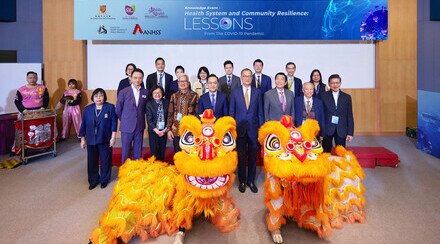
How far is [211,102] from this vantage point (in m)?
3.49

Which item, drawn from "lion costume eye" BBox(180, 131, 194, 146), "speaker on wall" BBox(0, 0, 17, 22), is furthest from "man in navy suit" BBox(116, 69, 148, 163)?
"speaker on wall" BBox(0, 0, 17, 22)

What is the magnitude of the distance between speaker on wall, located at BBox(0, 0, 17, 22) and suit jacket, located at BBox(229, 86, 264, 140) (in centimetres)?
605

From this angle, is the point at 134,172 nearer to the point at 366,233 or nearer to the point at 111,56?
the point at 366,233

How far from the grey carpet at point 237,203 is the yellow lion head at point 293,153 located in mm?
789

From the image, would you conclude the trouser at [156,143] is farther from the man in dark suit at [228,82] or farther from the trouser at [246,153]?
the man in dark suit at [228,82]

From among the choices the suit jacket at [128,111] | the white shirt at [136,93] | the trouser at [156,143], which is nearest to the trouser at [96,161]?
the suit jacket at [128,111]

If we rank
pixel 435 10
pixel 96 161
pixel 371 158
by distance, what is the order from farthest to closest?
pixel 435 10, pixel 371 158, pixel 96 161

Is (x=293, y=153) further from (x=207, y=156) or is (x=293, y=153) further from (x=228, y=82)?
(x=228, y=82)

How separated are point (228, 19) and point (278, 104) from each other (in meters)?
3.34

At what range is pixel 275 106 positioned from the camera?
11.4ft

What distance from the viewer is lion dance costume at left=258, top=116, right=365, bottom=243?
203 cm

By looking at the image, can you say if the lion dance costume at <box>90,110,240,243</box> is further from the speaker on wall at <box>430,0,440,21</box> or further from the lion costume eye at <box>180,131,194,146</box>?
the speaker on wall at <box>430,0,440,21</box>

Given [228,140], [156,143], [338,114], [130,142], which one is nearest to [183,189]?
[228,140]

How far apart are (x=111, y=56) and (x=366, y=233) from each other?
6.00 m
